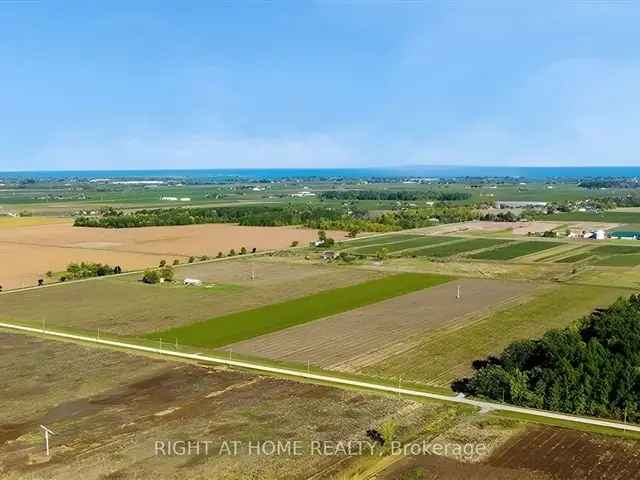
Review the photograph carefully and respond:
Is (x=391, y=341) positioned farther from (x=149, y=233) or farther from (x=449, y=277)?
(x=149, y=233)

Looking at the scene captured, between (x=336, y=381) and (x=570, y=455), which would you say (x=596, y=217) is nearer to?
(x=336, y=381)

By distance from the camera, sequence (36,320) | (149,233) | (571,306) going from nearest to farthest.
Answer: (36,320), (571,306), (149,233)

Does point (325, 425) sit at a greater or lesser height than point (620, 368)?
lesser

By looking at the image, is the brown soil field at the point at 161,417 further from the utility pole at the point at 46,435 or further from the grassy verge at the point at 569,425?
the grassy verge at the point at 569,425

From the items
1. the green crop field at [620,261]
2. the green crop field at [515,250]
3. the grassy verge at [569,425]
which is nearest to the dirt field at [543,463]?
the grassy verge at [569,425]

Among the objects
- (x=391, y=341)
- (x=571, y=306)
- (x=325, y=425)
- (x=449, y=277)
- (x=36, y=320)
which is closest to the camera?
(x=325, y=425)

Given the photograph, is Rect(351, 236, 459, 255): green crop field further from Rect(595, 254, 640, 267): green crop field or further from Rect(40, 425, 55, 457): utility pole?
Rect(40, 425, 55, 457): utility pole

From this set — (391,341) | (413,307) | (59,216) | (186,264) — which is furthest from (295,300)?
(59,216)

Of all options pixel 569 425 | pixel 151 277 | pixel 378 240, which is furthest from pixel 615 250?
pixel 569 425

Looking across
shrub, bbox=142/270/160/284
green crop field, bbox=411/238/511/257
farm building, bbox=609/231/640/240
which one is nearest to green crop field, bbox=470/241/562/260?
green crop field, bbox=411/238/511/257
